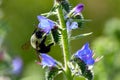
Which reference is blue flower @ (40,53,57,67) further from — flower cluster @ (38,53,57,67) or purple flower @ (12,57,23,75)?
purple flower @ (12,57,23,75)

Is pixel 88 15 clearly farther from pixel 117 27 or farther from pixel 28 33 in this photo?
pixel 117 27

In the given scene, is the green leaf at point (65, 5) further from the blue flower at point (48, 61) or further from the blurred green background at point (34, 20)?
the blurred green background at point (34, 20)

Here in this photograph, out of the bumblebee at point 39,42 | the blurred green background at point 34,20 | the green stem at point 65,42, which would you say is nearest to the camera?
the green stem at point 65,42

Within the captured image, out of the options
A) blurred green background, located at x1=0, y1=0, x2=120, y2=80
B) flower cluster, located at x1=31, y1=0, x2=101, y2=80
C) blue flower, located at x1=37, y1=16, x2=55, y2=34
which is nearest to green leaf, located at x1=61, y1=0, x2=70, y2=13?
flower cluster, located at x1=31, y1=0, x2=101, y2=80

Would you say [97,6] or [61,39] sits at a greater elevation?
[97,6]

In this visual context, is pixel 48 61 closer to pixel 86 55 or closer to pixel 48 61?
pixel 48 61

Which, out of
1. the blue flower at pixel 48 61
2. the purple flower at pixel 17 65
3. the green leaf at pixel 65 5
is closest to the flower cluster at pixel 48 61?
the blue flower at pixel 48 61

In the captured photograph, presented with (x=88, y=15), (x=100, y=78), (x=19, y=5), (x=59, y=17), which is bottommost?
(x=100, y=78)

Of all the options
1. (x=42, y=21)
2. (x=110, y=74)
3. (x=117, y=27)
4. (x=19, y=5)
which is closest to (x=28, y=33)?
(x=19, y=5)

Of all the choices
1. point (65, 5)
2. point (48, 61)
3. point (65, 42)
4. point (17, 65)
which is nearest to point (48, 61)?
point (48, 61)

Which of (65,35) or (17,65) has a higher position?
(17,65)

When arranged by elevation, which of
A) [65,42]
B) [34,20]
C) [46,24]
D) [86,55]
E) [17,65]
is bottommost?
[86,55]
